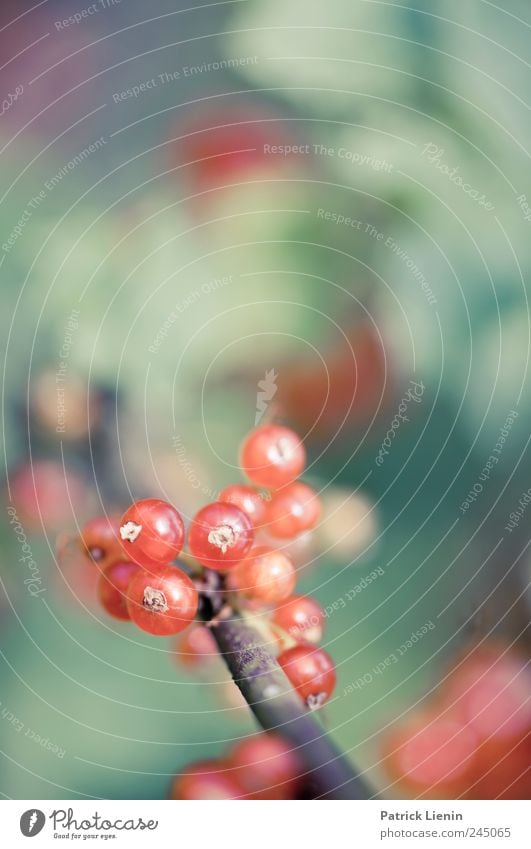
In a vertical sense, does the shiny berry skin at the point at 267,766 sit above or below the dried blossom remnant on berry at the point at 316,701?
below

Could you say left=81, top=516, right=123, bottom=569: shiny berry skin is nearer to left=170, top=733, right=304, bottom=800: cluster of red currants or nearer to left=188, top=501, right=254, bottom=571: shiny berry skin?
left=188, top=501, right=254, bottom=571: shiny berry skin

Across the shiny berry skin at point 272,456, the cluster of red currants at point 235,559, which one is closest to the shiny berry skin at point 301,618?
the cluster of red currants at point 235,559

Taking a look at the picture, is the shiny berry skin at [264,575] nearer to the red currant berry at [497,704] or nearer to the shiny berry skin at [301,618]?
the shiny berry skin at [301,618]

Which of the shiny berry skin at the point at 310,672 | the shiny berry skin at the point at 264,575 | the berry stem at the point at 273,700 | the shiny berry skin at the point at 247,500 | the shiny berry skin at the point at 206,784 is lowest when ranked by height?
the shiny berry skin at the point at 206,784

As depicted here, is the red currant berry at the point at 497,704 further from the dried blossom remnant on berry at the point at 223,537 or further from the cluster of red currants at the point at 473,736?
the dried blossom remnant on berry at the point at 223,537

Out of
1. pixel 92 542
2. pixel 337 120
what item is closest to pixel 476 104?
pixel 337 120

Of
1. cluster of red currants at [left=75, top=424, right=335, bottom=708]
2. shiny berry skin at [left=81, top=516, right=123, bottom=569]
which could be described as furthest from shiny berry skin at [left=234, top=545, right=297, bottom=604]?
shiny berry skin at [left=81, top=516, right=123, bottom=569]
